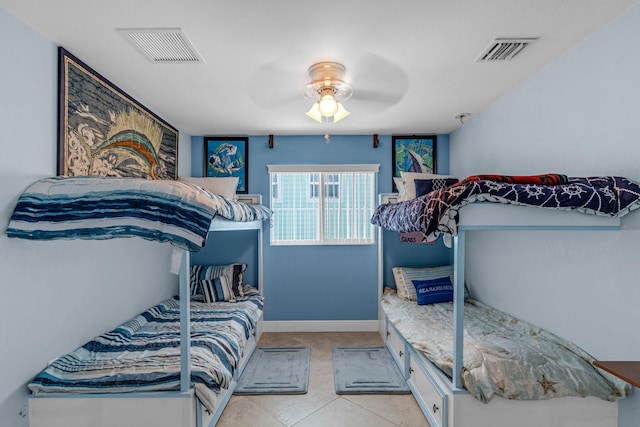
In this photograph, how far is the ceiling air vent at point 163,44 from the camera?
168 centimetres

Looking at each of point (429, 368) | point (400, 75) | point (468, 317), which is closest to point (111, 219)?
point (400, 75)

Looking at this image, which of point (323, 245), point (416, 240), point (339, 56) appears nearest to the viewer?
point (339, 56)

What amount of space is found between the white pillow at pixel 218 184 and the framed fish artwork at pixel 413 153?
190cm

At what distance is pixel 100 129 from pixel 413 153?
10.2 feet

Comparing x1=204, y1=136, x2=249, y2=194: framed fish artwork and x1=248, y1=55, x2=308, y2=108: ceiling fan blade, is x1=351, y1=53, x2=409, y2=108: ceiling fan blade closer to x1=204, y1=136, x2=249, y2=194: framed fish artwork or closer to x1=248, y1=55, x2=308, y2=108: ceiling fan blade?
x1=248, y1=55, x2=308, y2=108: ceiling fan blade

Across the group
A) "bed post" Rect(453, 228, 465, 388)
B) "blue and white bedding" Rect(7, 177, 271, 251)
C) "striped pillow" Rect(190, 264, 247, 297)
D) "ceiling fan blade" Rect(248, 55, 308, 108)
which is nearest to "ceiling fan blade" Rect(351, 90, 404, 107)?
"ceiling fan blade" Rect(248, 55, 308, 108)

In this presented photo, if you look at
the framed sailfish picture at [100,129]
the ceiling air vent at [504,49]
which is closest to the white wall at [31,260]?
the framed sailfish picture at [100,129]

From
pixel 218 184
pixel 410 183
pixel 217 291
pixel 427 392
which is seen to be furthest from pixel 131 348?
pixel 410 183

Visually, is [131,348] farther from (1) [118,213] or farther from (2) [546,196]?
(2) [546,196]

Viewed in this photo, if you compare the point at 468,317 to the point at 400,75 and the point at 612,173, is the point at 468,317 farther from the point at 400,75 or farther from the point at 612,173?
the point at 400,75

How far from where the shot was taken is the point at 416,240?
3557 mm

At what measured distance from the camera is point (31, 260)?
1.68m

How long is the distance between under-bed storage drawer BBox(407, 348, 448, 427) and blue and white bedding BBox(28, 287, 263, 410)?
4.18 feet

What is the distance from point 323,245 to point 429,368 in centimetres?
196
